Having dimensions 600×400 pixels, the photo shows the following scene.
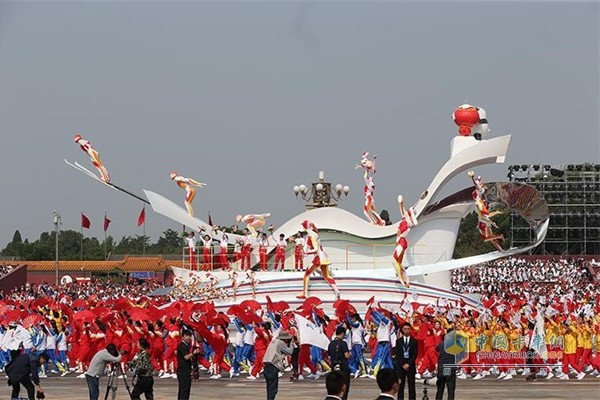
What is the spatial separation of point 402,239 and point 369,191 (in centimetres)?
456

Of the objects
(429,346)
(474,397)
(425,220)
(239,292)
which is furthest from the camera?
(425,220)

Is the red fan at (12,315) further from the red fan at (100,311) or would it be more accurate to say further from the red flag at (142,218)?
the red flag at (142,218)

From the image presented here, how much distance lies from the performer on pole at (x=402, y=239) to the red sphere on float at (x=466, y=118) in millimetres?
4057

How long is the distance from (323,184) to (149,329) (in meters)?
17.2

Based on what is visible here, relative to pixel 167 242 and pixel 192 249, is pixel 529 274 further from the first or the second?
pixel 167 242

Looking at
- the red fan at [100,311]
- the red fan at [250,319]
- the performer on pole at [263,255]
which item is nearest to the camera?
the red fan at [250,319]

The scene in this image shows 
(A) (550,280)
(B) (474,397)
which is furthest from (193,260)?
(A) (550,280)

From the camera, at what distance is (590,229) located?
251 ft

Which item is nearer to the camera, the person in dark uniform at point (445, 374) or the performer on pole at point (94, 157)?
the person in dark uniform at point (445, 374)

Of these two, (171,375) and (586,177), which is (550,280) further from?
(171,375)

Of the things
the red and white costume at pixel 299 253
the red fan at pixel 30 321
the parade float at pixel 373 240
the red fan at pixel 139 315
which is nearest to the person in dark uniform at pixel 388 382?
the red fan at pixel 139 315

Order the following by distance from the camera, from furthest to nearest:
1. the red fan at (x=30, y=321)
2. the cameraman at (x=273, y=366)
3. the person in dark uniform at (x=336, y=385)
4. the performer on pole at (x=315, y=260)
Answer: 1. the performer on pole at (x=315, y=260)
2. the red fan at (x=30, y=321)
3. the cameraman at (x=273, y=366)
4. the person in dark uniform at (x=336, y=385)

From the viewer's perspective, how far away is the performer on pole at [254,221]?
39.8 meters

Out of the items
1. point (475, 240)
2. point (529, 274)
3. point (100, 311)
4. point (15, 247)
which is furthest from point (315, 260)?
point (15, 247)
